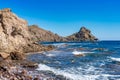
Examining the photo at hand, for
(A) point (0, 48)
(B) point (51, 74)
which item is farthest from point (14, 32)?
(B) point (51, 74)

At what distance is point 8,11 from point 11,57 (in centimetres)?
4471

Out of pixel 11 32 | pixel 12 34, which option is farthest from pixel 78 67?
pixel 11 32

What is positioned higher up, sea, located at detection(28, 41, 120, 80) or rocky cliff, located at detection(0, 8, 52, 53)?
rocky cliff, located at detection(0, 8, 52, 53)

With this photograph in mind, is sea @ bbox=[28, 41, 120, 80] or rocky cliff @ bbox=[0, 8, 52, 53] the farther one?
rocky cliff @ bbox=[0, 8, 52, 53]

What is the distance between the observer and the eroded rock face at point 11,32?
75137mm

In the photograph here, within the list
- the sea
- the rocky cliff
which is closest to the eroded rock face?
the rocky cliff

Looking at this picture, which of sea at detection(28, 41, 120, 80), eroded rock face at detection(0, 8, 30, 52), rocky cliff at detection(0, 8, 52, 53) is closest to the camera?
sea at detection(28, 41, 120, 80)

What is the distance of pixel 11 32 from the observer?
284 ft

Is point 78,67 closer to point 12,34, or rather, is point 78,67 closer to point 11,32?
point 12,34

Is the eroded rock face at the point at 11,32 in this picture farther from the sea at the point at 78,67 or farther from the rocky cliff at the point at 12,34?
the sea at the point at 78,67

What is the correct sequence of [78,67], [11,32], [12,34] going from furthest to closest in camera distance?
1. [11,32]
2. [12,34]
3. [78,67]

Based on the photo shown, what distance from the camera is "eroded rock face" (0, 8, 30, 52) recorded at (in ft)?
247

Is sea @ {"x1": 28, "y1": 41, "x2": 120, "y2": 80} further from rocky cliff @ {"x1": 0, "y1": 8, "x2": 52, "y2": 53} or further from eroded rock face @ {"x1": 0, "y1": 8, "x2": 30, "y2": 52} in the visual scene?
rocky cliff @ {"x1": 0, "y1": 8, "x2": 52, "y2": 53}

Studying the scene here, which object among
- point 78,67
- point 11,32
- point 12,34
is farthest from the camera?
point 11,32
